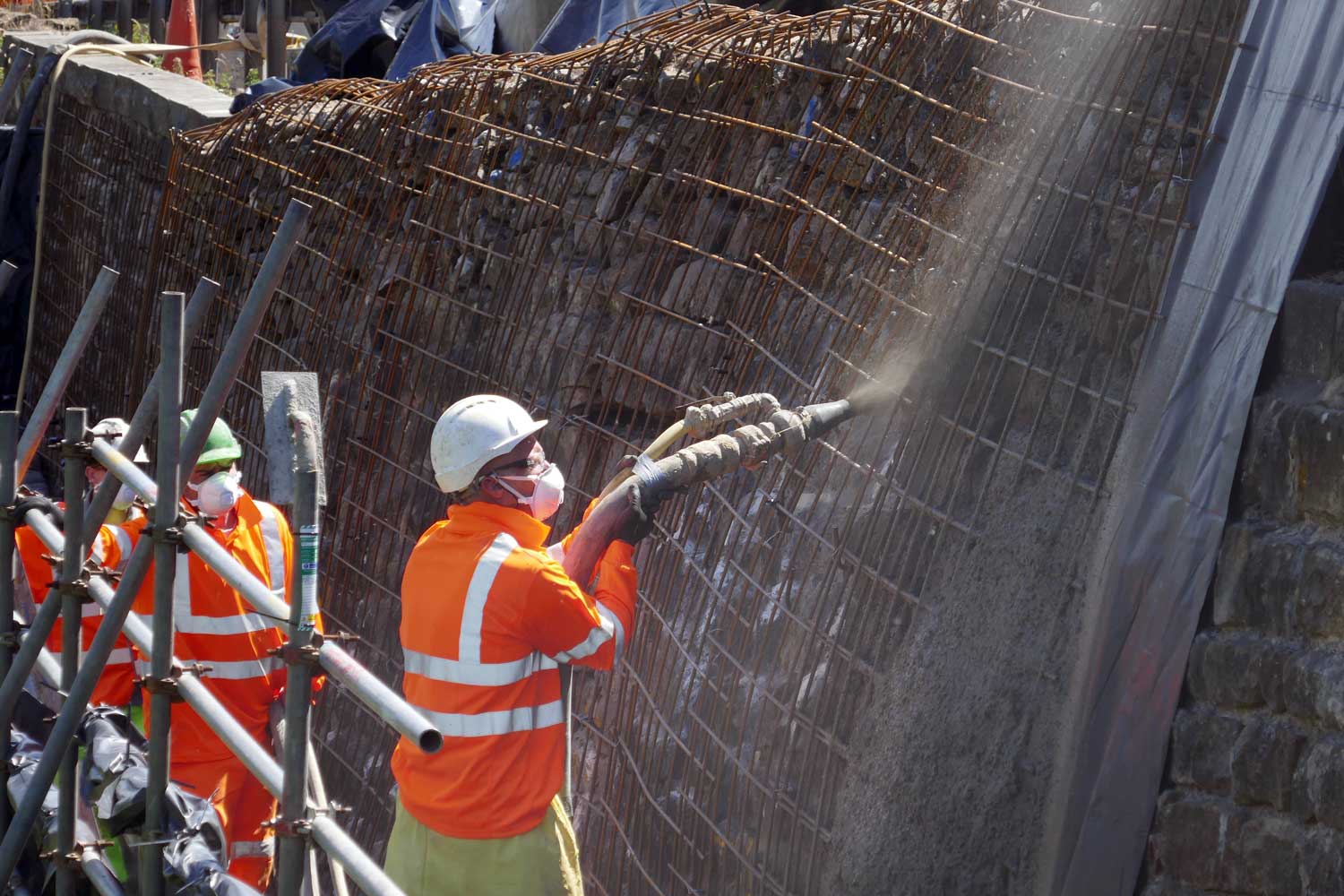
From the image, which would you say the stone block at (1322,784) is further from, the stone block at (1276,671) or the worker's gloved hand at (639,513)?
the worker's gloved hand at (639,513)

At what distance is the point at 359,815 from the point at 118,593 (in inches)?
86.3

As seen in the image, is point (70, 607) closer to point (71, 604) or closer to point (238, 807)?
point (71, 604)

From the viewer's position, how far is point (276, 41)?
33.3 feet

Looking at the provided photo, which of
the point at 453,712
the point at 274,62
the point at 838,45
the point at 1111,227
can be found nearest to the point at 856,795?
the point at 453,712

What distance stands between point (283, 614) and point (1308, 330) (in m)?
2.01

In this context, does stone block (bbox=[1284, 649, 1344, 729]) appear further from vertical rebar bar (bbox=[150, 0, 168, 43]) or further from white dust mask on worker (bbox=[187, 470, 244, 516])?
vertical rebar bar (bbox=[150, 0, 168, 43])

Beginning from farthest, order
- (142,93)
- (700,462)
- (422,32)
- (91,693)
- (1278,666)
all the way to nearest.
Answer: (142,93) < (422,32) < (91,693) < (700,462) < (1278,666)

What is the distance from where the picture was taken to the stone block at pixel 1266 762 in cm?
281

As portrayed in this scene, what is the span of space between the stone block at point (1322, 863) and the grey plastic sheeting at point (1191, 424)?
301 millimetres

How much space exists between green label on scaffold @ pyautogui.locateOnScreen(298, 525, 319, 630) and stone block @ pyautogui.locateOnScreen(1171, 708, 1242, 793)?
1.67 meters

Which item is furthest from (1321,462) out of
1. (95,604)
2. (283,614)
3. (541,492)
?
(95,604)

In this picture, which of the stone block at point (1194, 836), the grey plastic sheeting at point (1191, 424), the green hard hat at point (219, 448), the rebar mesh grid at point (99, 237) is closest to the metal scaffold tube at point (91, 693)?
the green hard hat at point (219, 448)

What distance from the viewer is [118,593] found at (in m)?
3.39

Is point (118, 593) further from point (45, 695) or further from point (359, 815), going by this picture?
point (45, 695)
